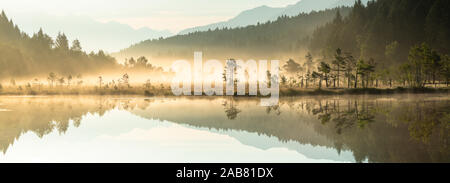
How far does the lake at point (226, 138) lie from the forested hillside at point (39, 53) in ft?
299

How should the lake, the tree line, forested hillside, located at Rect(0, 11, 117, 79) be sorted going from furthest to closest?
forested hillside, located at Rect(0, 11, 117, 79), the tree line, the lake

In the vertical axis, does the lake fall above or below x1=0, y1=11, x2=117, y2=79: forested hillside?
below

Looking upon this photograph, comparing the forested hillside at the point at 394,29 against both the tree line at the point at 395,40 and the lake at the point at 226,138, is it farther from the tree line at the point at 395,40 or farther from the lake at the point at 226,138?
the lake at the point at 226,138

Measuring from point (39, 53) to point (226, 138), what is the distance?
118135 millimetres

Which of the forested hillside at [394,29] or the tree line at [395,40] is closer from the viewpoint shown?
the tree line at [395,40]

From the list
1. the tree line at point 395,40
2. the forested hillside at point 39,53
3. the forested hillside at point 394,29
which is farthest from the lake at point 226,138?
the forested hillside at point 39,53

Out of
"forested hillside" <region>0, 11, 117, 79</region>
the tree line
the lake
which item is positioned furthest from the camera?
"forested hillside" <region>0, 11, 117, 79</region>

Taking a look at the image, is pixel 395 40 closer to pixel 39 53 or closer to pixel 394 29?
pixel 394 29

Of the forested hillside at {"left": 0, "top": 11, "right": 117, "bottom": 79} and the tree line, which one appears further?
the forested hillside at {"left": 0, "top": 11, "right": 117, "bottom": 79}

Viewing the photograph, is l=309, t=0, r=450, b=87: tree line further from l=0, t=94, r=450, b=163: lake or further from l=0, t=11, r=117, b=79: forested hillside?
l=0, t=11, r=117, b=79: forested hillside

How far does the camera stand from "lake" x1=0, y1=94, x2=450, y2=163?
58.4 feet

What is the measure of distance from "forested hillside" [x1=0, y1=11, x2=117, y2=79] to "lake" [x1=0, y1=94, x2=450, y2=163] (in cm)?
9113

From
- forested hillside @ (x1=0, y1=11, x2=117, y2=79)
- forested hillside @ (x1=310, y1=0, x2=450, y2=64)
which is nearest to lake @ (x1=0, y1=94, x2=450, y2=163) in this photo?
forested hillside @ (x1=310, y1=0, x2=450, y2=64)

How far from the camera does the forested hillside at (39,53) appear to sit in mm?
116875
